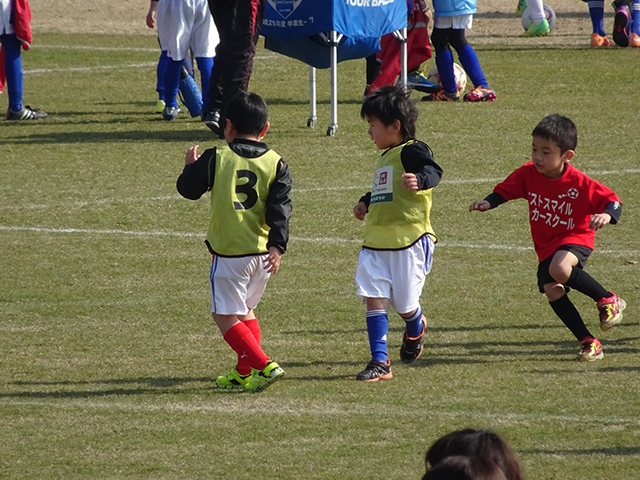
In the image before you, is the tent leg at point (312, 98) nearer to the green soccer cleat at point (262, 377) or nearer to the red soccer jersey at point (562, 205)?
the red soccer jersey at point (562, 205)

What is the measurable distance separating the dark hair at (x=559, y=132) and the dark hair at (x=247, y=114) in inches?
55.0

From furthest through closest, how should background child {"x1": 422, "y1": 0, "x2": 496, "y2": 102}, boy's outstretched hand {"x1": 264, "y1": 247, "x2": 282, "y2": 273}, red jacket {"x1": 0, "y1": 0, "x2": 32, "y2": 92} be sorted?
background child {"x1": 422, "y1": 0, "x2": 496, "y2": 102} < red jacket {"x1": 0, "y1": 0, "x2": 32, "y2": 92} < boy's outstretched hand {"x1": 264, "y1": 247, "x2": 282, "y2": 273}

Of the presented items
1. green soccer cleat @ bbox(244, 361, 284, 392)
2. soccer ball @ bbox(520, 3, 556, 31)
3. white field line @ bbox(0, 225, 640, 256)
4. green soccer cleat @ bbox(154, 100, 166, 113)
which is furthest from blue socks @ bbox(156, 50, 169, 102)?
soccer ball @ bbox(520, 3, 556, 31)

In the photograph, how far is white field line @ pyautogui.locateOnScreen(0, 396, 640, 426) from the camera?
5.05 m

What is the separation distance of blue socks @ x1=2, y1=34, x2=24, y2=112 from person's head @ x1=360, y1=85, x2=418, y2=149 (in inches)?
291

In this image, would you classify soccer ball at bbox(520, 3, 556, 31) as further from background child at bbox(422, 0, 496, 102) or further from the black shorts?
the black shorts

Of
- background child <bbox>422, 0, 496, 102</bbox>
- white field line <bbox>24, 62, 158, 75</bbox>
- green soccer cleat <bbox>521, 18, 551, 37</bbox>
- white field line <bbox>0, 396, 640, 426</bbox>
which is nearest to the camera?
white field line <bbox>0, 396, 640, 426</bbox>

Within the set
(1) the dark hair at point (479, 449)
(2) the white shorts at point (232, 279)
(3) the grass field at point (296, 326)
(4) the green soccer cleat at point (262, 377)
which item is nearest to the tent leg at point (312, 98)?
(3) the grass field at point (296, 326)

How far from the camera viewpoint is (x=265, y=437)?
16.1 feet

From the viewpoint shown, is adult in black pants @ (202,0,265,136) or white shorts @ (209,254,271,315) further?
adult in black pants @ (202,0,265,136)

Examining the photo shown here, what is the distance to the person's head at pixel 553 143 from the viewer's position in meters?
5.89

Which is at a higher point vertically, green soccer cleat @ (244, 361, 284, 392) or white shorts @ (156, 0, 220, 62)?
white shorts @ (156, 0, 220, 62)

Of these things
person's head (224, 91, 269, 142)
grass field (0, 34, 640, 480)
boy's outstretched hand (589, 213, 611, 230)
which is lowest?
grass field (0, 34, 640, 480)

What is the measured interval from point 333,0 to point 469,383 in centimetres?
614
